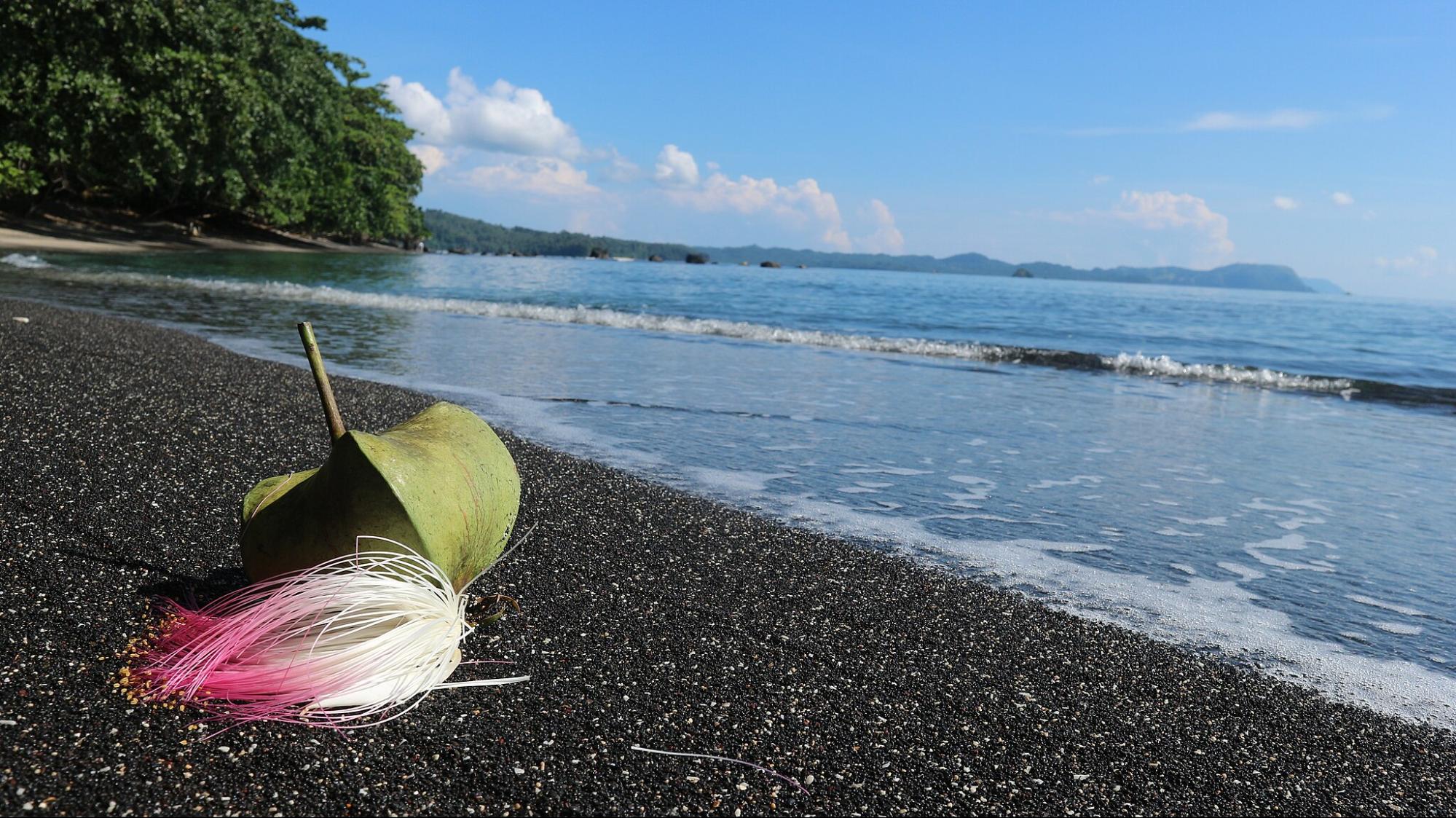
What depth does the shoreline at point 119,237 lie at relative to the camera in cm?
4319

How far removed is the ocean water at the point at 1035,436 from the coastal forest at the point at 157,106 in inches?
421

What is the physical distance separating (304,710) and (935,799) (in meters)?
2.38

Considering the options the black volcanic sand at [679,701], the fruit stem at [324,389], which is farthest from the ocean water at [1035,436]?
the fruit stem at [324,389]

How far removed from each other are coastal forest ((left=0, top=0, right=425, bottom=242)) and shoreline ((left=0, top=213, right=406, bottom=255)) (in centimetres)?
142

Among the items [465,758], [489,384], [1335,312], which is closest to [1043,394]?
[489,384]

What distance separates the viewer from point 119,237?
5144 cm

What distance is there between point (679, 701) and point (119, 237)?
195 feet

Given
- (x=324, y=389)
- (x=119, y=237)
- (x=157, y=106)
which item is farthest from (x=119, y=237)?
(x=324, y=389)

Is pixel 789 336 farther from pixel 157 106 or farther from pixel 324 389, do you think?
pixel 157 106

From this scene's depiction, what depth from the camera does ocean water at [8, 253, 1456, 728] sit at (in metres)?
6.34

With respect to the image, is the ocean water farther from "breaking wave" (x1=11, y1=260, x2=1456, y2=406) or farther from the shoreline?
the shoreline

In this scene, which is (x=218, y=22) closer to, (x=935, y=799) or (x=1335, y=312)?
(x=935, y=799)

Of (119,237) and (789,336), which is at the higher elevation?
(119,237)

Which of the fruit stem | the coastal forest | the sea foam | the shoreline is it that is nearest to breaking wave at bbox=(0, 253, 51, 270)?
the sea foam
